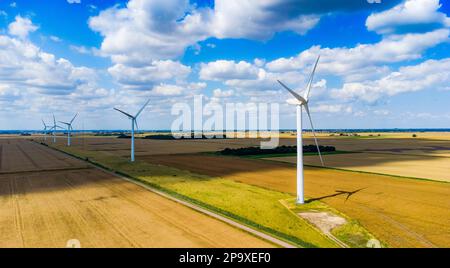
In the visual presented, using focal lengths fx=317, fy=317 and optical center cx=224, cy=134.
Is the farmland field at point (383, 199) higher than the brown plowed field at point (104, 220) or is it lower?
lower

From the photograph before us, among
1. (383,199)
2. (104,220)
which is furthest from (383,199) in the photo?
(104,220)

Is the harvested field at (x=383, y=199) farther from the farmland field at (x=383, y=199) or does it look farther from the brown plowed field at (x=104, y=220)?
the brown plowed field at (x=104, y=220)

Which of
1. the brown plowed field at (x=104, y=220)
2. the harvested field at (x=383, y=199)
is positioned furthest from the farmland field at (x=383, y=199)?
the brown plowed field at (x=104, y=220)

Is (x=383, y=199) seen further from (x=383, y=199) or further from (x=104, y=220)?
(x=104, y=220)
